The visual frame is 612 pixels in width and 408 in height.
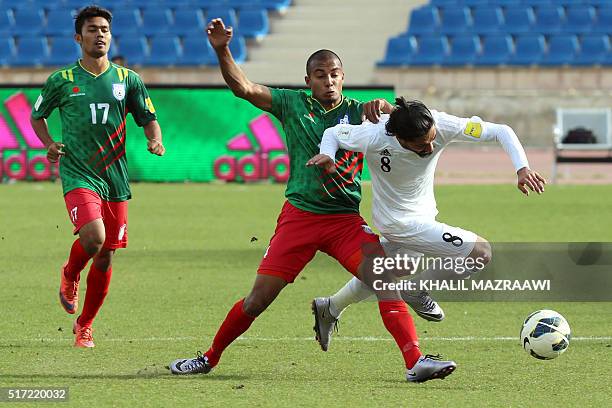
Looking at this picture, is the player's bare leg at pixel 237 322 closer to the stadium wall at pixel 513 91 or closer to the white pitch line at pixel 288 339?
the white pitch line at pixel 288 339

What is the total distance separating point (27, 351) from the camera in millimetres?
7207

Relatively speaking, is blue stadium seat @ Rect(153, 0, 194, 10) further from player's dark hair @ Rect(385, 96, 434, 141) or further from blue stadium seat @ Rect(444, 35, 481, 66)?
player's dark hair @ Rect(385, 96, 434, 141)

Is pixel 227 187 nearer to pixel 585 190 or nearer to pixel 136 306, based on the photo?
pixel 585 190

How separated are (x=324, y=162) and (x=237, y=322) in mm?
991

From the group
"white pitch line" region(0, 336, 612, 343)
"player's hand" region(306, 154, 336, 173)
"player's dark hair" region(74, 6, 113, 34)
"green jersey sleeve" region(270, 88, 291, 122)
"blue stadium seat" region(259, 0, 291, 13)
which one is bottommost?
"white pitch line" region(0, 336, 612, 343)

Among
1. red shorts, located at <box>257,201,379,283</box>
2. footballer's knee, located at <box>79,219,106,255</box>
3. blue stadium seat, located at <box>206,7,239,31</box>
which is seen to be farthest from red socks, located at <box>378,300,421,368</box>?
blue stadium seat, located at <box>206,7,239,31</box>

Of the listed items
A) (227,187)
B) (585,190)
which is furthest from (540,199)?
(227,187)

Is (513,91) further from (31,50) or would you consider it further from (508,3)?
(31,50)

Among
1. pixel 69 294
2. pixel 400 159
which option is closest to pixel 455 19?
pixel 69 294

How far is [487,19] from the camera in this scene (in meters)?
28.4

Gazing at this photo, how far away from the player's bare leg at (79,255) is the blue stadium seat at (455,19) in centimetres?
2139

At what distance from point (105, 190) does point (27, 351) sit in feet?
3.36

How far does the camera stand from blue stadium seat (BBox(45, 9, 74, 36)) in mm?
30312

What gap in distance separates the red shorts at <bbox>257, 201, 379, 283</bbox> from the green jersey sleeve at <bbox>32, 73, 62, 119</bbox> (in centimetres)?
177
